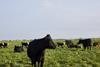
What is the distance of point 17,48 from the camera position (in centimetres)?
3941

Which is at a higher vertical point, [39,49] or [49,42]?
[49,42]

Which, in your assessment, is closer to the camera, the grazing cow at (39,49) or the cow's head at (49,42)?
the cow's head at (49,42)

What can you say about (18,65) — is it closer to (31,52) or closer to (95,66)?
(31,52)

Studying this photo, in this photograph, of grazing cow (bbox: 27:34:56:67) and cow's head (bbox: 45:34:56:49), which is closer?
cow's head (bbox: 45:34:56:49)

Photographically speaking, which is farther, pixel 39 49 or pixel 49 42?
pixel 39 49

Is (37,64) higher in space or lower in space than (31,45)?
lower

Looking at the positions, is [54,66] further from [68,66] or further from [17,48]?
[17,48]

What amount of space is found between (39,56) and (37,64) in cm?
154

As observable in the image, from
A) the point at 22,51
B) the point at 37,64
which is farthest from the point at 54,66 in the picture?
the point at 22,51

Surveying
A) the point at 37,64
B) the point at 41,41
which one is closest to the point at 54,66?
the point at 37,64

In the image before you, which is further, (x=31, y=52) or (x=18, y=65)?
(x=18, y=65)

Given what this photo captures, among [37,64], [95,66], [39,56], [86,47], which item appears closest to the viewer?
[39,56]

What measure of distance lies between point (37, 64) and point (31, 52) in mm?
1211

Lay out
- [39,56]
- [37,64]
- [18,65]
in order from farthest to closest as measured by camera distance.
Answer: [18,65]
[37,64]
[39,56]
